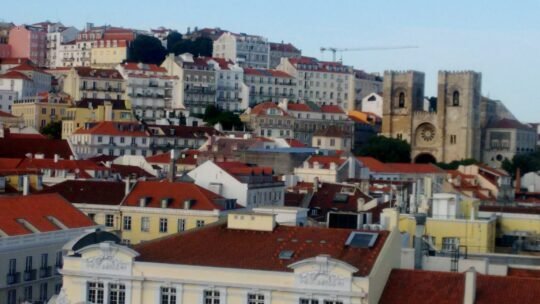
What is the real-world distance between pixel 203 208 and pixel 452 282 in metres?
29.8

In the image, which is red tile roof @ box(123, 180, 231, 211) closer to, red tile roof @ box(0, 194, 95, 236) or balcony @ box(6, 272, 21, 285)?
red tile roof @ box(0, 194, 95, 236)

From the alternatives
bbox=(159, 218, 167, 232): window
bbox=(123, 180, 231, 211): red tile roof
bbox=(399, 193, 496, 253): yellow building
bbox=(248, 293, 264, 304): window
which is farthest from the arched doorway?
bbox=(248, 293, 264, 304): window

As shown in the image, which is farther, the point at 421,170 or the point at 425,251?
the point at 421,170

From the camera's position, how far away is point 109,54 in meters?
194

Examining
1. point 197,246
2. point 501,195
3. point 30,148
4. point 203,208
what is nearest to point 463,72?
point 501,195

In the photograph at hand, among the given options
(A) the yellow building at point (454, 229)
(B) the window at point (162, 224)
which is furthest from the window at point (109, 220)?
(A) the yellow building at point (454, 229)

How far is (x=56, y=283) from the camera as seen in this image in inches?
1831

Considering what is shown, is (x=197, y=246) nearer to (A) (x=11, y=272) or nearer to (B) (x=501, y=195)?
(A) (x=11, y=272)

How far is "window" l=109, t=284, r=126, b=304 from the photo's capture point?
31.1m

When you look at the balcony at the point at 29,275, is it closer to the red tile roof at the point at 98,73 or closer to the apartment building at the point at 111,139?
the apartment building at the point at 111,139

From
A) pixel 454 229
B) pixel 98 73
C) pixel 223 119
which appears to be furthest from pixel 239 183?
pixel 98 73

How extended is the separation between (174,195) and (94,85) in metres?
106

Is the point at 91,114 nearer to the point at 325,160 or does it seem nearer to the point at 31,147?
the point at 31,147

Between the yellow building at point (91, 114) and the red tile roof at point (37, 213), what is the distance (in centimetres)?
8719
